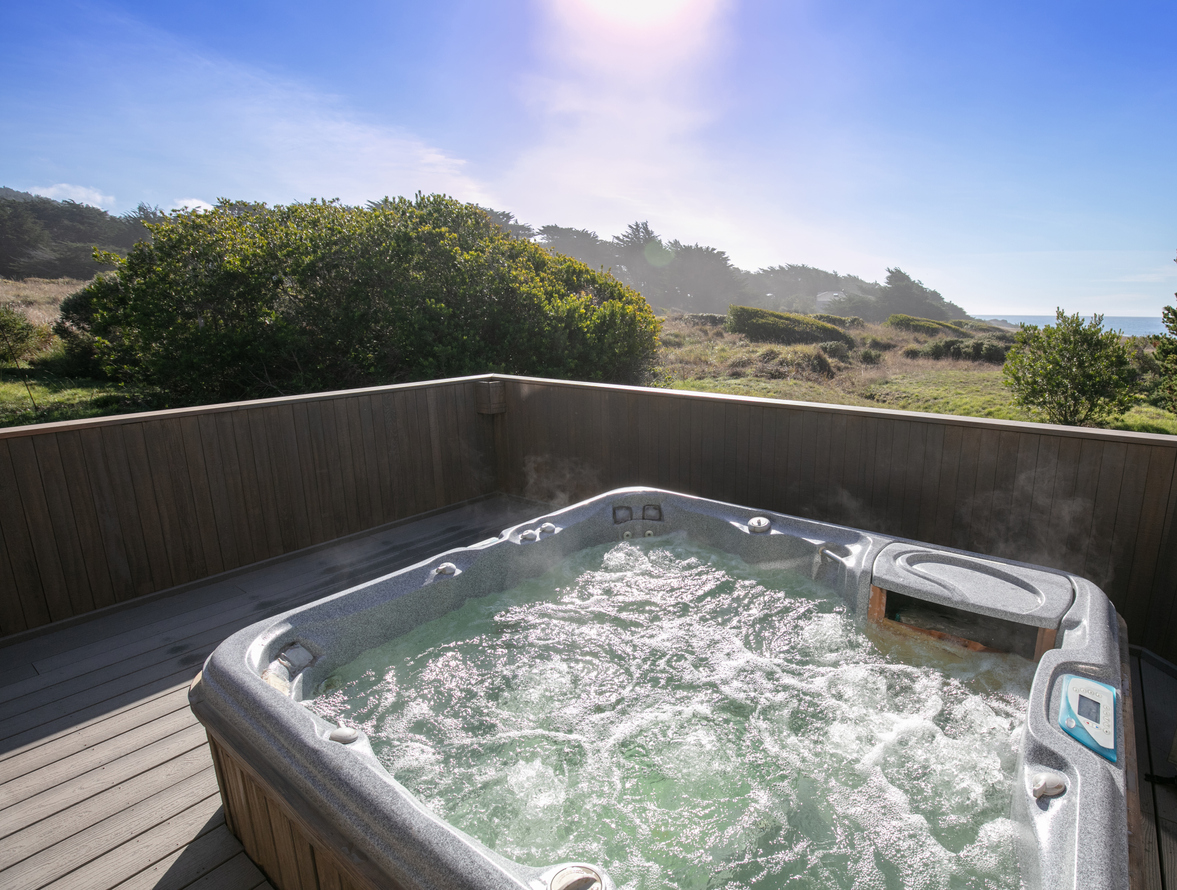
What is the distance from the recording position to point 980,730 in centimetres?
Result: 156

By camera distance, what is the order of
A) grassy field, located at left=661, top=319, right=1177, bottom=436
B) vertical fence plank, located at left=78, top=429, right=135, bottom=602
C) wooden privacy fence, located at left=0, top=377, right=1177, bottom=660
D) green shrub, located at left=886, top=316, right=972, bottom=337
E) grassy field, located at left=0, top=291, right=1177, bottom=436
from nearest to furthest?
wooden privacy fence, located at left=0, top=377, right=1177, bottom=660 → vertical fence plank, located at left=78, top=429, right=135, bottom=602 → grassy field, located at left=0, top=291, right=1177, bottom=436 → grassy field, located at left=661, top=319, right=1177, bottom=436 → green shrub, located at left=886, top=316, right=972, bottom=337

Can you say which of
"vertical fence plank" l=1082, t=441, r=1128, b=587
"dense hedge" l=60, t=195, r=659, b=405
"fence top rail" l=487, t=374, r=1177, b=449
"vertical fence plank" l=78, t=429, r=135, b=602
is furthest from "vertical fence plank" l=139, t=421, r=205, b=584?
"vertical fence plank" l=1082, t=441, r=1128, b=587

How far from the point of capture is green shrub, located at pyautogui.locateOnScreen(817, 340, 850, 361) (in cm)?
1203

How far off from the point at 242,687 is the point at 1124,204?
519 inches

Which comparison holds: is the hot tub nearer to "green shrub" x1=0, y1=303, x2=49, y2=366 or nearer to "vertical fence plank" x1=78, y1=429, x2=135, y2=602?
"vertical fence plank" x1=78, y1=429, x2=135, y2=602

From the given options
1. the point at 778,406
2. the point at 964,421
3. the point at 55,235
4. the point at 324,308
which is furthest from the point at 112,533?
the point at 55,235

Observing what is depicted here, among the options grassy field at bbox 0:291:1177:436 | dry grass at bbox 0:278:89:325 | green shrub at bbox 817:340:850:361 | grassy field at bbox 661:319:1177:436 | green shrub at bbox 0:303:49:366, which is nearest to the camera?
grassy field at bbox 0:291:1177:436

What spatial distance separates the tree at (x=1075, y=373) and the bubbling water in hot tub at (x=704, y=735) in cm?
591

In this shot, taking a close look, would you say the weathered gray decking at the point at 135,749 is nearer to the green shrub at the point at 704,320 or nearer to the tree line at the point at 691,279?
the green shrub at the point at 704,320

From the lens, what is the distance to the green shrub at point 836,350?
12031 millimetres

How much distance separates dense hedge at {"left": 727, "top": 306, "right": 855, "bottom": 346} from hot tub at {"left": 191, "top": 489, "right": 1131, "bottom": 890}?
12479mm

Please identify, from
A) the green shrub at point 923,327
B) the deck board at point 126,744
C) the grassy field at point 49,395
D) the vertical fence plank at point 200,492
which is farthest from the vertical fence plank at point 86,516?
the green shrub at point 923,327

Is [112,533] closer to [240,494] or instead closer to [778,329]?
[240,494]

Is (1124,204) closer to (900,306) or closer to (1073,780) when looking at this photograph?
(1073,780)
